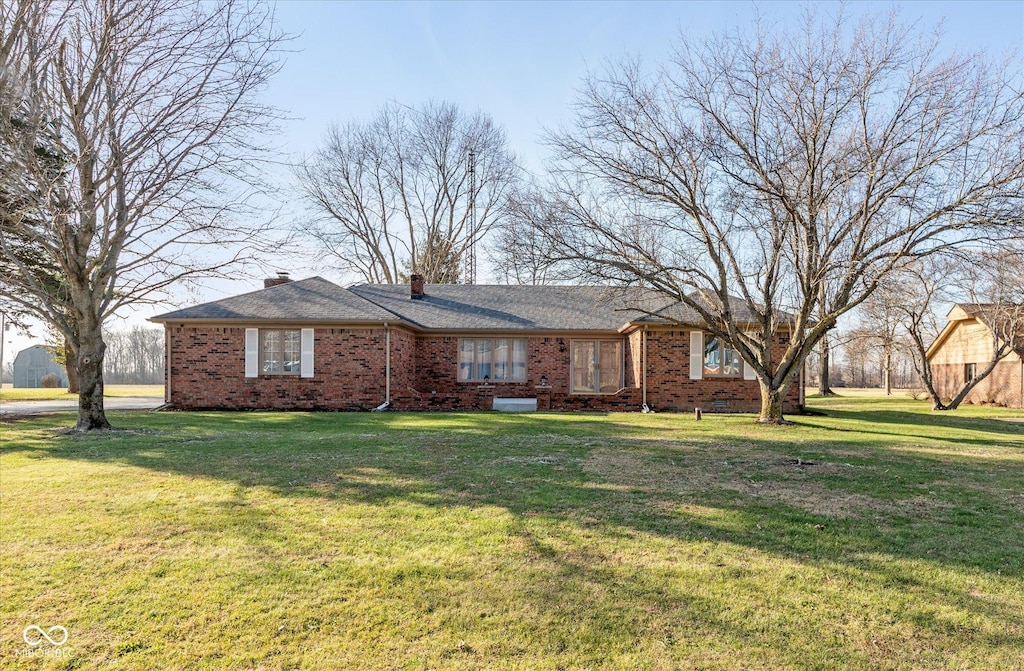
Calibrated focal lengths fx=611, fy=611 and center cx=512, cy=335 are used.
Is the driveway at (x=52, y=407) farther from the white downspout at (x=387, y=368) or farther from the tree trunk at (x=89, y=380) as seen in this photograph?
the white downspout at (x=387, y=368)

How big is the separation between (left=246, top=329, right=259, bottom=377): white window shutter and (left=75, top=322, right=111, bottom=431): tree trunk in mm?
5946

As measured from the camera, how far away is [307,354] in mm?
17562

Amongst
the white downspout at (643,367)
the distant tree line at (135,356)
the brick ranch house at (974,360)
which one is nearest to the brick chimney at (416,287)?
the white downspout at (643,367)

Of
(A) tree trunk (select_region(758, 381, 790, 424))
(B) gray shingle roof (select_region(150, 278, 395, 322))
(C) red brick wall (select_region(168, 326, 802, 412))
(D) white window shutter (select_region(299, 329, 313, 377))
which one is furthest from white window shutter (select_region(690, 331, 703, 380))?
(D) white window shutter (select_region(299, 329, 313, 377))

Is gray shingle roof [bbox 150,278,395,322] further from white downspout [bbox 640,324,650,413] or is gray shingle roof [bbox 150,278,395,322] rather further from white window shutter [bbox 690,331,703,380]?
white window shutter [bbox 690,331,703,380]

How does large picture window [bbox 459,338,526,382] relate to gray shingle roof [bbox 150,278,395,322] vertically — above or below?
below

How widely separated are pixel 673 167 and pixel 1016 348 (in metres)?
18.7

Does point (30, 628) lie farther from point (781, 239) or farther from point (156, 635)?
point (781, 239)

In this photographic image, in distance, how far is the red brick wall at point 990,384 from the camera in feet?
78.1

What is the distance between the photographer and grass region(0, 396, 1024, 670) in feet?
10.7

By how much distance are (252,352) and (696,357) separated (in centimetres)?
1303

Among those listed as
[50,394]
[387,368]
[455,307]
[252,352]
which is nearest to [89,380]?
[252,352]

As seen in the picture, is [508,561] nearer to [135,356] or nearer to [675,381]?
[675,381]

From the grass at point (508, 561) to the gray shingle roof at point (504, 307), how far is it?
11070 mm
